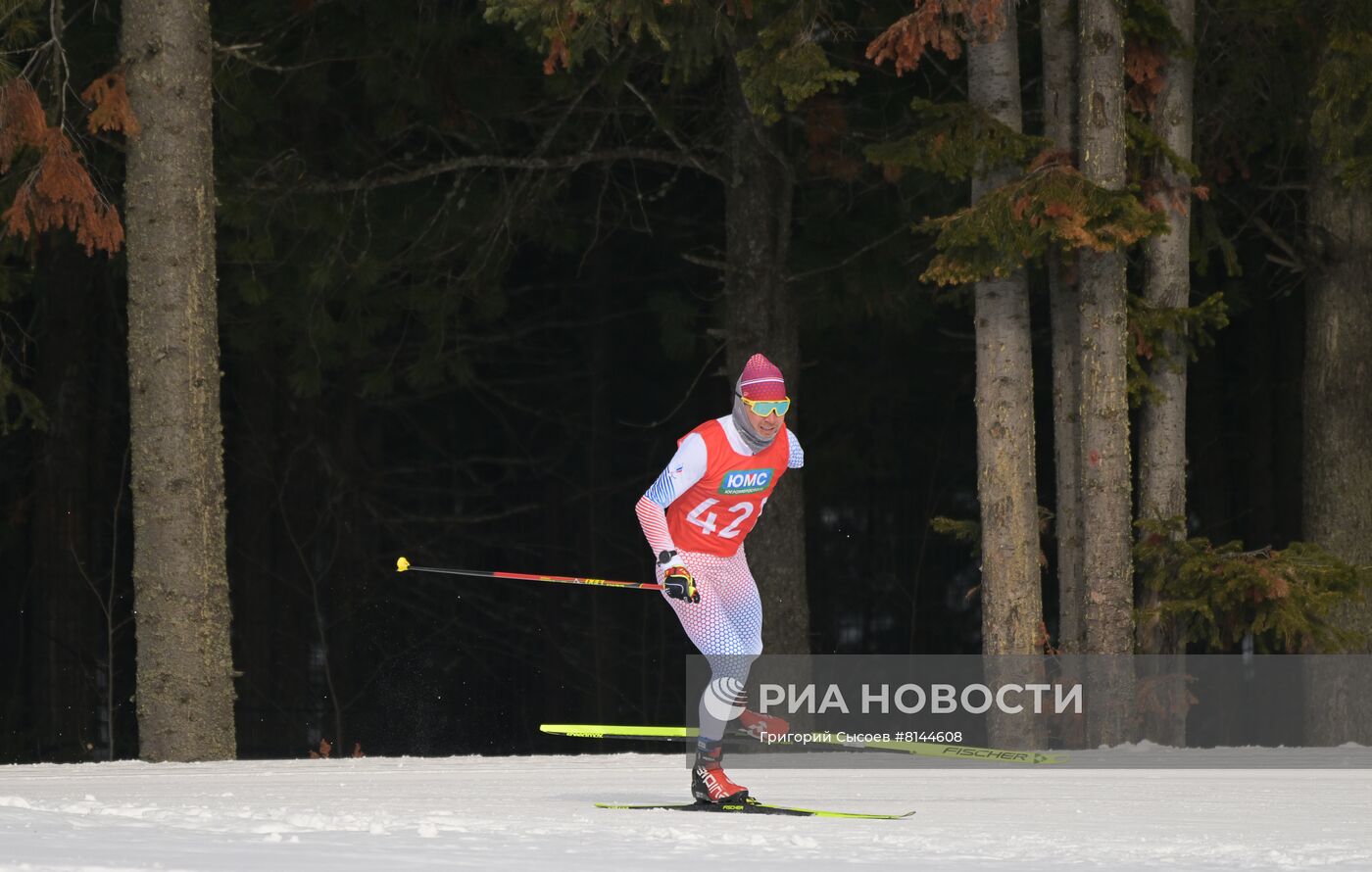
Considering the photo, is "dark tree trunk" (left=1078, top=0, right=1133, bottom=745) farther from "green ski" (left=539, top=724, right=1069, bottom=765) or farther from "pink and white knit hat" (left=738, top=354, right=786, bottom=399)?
"pink and white knit hat" (left=738, top=354, right=786, bottom=399)

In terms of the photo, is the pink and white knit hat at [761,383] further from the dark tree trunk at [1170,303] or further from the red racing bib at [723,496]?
the dark tree trunk at [1170,303]

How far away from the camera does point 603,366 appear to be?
76.4 feet

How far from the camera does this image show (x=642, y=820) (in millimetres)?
8125

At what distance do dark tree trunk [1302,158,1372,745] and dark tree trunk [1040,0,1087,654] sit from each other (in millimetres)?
3378

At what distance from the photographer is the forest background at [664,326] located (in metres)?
12.7

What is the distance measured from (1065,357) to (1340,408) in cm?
372

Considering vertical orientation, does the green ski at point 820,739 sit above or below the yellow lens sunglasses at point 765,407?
below

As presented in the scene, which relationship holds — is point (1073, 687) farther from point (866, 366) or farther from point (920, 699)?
point (866, 366)

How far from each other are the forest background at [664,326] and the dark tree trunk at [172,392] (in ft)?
0.32

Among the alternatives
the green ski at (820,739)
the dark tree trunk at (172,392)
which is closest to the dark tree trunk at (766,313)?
the dark tree trunk at (172,392)

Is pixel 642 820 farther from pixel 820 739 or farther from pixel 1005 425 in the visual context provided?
pixel 1005 425

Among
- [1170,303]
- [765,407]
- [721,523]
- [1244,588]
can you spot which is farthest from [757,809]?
[1170,303]

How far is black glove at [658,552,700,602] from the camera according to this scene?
26.6ft

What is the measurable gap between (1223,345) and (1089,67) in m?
10.7
